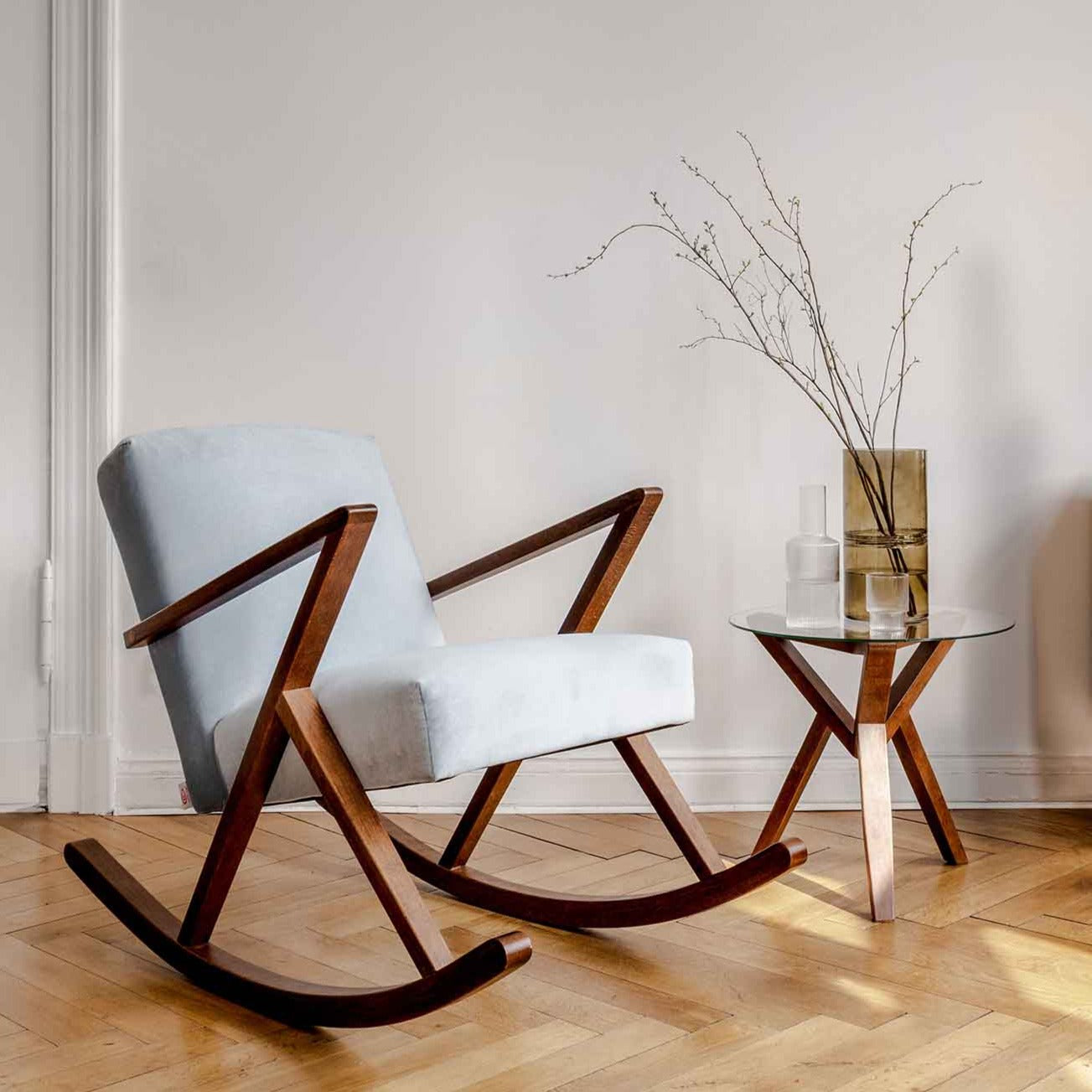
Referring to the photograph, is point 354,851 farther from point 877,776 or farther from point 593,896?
point 877,776

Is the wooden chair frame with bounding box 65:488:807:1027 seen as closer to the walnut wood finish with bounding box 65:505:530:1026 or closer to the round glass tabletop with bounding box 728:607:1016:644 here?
the walnut wood finish with bounding box 65:505:530:1026

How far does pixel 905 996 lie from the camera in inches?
70.9

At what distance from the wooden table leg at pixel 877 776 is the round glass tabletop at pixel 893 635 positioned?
4 centimetres

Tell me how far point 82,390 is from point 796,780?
5.39 feet

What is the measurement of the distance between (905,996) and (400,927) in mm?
676

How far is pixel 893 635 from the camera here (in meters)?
2.17

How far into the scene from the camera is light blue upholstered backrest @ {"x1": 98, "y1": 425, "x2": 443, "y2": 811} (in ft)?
6.46

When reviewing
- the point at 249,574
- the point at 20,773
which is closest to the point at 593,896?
the point at 249,574

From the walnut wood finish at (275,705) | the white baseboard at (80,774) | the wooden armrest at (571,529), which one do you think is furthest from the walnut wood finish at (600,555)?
the white baseboard at (80,774)

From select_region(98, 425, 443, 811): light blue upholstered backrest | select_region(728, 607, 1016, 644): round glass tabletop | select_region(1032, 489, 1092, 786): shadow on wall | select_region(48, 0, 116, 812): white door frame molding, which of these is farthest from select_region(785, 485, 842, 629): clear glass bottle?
select_region(48, 0, 116, 812): white door frame molding

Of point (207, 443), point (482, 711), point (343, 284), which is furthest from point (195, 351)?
point (482, 711)

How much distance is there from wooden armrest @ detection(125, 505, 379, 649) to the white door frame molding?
0.98 meters

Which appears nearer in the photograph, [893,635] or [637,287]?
[893,635]

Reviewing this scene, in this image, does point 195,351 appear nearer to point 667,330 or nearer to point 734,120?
point 667,330
